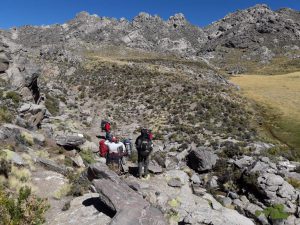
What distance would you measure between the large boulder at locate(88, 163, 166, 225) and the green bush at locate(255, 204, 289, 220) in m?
10.2

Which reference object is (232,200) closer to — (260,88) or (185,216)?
(185,216)

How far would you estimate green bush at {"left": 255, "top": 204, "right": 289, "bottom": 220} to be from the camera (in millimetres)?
22000

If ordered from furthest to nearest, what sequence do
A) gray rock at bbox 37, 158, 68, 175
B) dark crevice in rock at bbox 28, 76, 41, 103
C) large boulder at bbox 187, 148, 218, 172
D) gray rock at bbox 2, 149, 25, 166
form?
dark crevice in rock at bbox 28, 76, 41, 103, large boulder at bbox 187, 148, 218, 172, gray rock at bbox 37, 158, 68, 175, gray rock at bbox 2, 149, 25, 166

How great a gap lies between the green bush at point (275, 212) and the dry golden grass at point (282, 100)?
16.4 meters

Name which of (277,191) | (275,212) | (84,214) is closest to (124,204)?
(84,214)

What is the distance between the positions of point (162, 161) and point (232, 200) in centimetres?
644

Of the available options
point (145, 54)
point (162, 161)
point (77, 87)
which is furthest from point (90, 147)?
point (145, 54)

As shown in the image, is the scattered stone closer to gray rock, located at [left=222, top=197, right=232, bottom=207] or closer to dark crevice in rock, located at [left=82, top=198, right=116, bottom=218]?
dark crevice in rock, located at [left=82, top=198, right=116, bottom=218]

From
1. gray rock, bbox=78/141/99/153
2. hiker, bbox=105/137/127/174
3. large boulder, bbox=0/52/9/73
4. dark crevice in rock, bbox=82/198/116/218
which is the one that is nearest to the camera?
dark crevice in rock, bbox=82/198/116/218

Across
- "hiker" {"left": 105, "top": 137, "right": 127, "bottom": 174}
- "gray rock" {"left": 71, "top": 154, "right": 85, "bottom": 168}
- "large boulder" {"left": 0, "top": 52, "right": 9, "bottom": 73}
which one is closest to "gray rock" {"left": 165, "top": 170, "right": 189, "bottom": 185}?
"hiker" {"left": 105, "top": 137, "right": 127, "bottom": 174}

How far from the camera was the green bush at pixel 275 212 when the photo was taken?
2200 centimetres

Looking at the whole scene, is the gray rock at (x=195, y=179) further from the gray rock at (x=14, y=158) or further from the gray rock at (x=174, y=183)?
the gray rock at (x=14, y=158)

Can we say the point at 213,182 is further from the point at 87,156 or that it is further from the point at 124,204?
the point at 124,204

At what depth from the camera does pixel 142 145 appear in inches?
829
